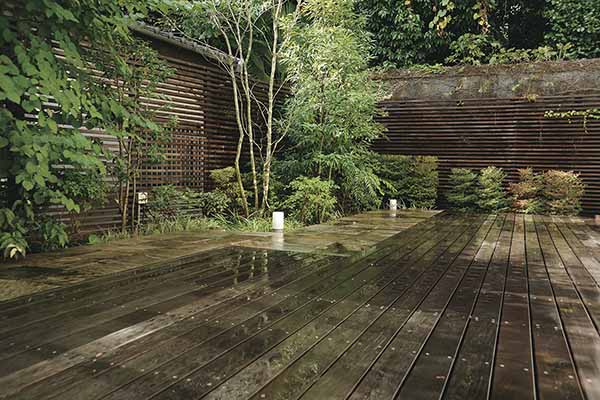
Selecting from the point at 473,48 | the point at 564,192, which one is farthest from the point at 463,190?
the point at 473,48

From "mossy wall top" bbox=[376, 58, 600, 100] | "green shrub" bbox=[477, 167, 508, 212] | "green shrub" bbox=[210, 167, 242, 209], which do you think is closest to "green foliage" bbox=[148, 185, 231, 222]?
"green shrub" bbox=[210, 167, 242, 209]

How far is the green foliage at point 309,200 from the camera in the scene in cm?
632

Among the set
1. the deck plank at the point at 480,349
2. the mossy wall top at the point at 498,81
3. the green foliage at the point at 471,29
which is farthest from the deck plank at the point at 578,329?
the green foliage at the point at 471,29

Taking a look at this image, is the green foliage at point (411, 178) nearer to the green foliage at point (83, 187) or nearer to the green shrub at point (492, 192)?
the green shrub at point (492, 192)

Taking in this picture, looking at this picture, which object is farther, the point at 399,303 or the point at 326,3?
the point at 326,3

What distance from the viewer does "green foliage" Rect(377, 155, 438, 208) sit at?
8859 mm

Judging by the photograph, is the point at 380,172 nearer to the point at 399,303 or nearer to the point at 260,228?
the point at 260,228

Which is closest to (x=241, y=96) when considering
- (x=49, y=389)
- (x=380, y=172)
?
(x=380, y=172)

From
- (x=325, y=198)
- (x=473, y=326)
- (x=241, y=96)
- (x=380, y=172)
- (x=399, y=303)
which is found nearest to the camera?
(x=473, y=326)

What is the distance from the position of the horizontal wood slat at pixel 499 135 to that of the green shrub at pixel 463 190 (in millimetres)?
396

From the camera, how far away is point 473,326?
2174 mm

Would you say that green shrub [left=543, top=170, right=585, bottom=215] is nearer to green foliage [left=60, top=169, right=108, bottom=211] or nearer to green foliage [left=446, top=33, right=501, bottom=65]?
green foliage [left=446, top=33, right=501, bottom=65]

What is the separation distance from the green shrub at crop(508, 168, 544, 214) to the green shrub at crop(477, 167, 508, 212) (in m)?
0.21

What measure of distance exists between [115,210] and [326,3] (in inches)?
161
